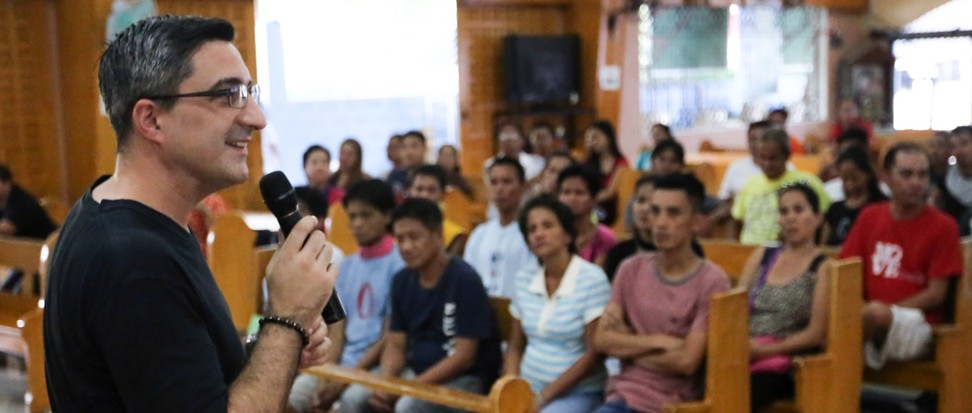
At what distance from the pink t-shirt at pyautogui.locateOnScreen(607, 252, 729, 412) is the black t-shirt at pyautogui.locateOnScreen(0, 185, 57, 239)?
4.25 metres

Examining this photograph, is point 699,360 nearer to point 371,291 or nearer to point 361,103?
point 371,291

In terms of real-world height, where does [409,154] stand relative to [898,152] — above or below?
below

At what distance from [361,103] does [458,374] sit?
22.5ft

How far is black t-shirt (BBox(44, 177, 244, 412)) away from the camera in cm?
125

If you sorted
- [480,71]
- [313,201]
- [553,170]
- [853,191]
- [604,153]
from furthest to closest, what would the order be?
[480,71] → [604,153] → [553,170] → [313,201] → [853,191]

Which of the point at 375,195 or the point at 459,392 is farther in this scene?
the point at 375,195

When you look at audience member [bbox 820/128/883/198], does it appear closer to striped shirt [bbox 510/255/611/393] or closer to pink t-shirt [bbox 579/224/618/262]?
pink t-shirt [bbox 579/224/618/262]

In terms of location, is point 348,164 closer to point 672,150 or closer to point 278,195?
point 672,150

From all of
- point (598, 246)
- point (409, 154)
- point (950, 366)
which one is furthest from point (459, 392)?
point (409, 154)

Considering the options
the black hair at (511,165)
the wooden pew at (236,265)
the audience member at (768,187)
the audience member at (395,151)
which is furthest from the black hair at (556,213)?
the audience member at (395,151)

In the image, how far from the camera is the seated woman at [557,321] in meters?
3.85

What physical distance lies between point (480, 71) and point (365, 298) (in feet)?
23.4

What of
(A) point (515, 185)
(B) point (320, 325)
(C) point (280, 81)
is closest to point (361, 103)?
(C) point (280, 81)

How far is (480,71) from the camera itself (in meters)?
11.5
